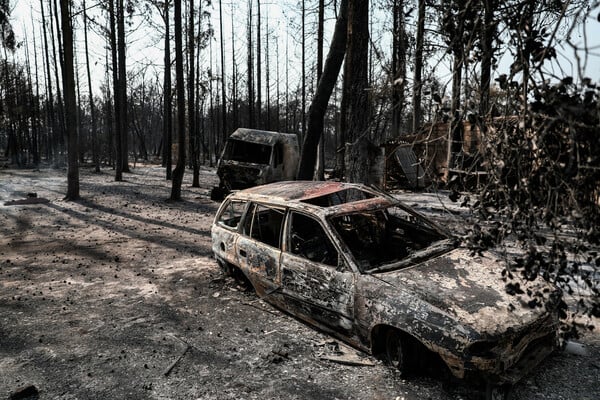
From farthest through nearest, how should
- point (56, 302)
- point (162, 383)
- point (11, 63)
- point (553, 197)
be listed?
1. point (11, 63)
2. point (56, 302)
3. point (162, 383)
4. point (553, 197)

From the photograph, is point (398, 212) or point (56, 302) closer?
point (398, 212)

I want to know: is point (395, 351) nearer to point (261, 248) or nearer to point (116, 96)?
point (261, 248)

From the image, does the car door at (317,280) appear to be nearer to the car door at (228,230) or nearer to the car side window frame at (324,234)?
the car side window frame at (324,234)

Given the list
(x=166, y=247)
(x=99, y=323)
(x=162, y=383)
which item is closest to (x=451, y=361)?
(x=162, y=383)

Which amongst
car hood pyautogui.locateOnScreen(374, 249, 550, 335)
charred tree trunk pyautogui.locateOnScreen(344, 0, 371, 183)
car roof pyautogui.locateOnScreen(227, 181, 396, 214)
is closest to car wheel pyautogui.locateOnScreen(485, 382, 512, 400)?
car hood pyautogui.locateOnScreen(374, 249, 550, 335)

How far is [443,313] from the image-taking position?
3232mm

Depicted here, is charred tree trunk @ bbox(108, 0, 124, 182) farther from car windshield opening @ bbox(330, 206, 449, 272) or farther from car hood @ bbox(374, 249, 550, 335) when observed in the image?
car hood @ bbox(374, 249, 550, 335)

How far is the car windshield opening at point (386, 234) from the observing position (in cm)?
495

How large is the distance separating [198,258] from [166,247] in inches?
49.1

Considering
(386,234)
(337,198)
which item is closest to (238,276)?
(337,198)

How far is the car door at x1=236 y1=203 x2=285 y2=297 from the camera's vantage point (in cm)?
485

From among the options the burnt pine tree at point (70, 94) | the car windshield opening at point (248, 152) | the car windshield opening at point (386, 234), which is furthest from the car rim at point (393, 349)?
the burnt pine tree at point (70, 94)

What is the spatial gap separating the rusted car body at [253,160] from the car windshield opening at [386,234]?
30.7ft

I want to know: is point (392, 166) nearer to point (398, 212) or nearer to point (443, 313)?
point (398, 212)
